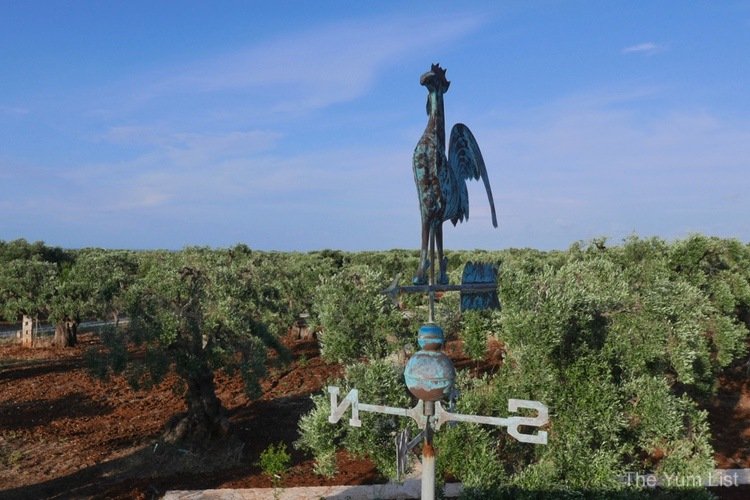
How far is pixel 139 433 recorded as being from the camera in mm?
19031

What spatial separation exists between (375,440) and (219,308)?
859 cm

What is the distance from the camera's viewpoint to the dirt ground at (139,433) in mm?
14820

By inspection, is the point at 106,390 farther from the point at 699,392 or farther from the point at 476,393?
the point at 699,392

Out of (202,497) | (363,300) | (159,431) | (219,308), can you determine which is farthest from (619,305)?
(159,431)

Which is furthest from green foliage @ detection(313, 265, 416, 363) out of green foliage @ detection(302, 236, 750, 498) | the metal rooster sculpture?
the metal rooster sculpture

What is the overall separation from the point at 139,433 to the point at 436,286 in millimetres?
16969

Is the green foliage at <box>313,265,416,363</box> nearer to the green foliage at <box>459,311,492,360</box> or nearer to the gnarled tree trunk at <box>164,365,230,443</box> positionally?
the green foliage at <box>459,311,492,360</box>

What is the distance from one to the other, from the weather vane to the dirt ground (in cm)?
946

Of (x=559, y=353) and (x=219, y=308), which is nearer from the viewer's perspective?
(x=559, y=353)

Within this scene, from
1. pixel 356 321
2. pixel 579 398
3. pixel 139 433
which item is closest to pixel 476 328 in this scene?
pixel 356 321

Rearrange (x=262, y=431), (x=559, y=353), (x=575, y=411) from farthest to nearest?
(x=262, y=431) → (x=559, y=353) → (x=575, y=411)

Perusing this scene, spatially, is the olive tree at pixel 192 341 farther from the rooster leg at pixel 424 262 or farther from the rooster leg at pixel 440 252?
the rooster leg at pixel 424 262

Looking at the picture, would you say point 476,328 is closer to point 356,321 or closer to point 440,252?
point 356,321

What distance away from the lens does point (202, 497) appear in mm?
12578
